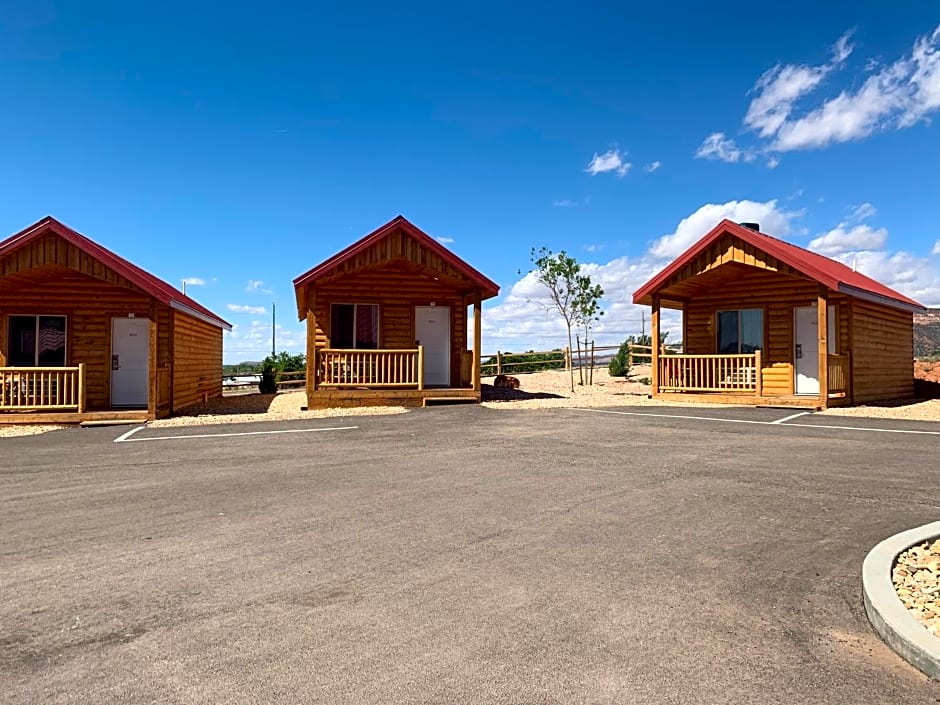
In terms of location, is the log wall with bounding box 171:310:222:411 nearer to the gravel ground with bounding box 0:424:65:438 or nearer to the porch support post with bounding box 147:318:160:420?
the porch support post with bounding box 147:318:160:420

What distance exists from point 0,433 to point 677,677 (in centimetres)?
1356

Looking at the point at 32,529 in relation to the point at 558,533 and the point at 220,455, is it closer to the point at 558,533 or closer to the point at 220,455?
the point at 220,455

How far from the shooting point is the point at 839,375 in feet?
49.6

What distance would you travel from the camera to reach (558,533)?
4961 millimetres

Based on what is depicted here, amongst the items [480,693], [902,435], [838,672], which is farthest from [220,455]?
[902,435]

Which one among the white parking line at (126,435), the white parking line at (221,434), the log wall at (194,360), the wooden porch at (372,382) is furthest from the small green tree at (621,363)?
the white parking line at (126,435)

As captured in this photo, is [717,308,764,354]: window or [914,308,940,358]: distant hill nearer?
[717,308,764,354]: window

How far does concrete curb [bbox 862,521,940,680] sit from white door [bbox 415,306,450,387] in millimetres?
14072

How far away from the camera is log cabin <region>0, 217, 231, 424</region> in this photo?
12.9 meters

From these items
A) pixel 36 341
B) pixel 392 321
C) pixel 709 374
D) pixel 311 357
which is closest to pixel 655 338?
pixel 709 374

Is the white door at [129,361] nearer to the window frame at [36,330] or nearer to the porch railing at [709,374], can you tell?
the window frame at [36,330]

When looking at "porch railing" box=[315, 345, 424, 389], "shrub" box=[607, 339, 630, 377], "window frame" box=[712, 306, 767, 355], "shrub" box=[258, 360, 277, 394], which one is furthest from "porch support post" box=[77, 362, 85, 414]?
"shrub" box=[607, 339, 630, 377]

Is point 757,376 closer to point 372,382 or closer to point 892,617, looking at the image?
point 372,382

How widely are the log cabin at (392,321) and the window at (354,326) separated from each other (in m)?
0.03
